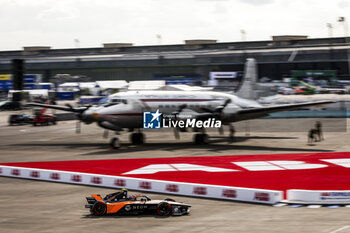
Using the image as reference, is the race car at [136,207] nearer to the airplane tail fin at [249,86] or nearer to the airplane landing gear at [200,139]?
the airplane landing gear at [200,139]

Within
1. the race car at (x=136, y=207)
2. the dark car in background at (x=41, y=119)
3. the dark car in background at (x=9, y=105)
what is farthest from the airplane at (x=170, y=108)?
the dark car in background at (x=9, y=105)

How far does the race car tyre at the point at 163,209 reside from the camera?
629 inches

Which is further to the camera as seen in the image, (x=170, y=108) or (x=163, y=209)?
(x=170, y=108)

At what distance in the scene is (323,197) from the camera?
17.5m

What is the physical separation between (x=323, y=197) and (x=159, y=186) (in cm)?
678

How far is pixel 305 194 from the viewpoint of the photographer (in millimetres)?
17656

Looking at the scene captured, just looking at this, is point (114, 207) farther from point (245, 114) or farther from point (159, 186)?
point (245, 114)

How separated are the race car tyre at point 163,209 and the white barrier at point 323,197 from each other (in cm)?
505

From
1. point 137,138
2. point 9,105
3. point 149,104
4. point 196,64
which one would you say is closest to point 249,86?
point 149,104

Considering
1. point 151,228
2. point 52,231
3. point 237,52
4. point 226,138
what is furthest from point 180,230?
point 237,52

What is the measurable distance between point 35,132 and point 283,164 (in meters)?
31.7

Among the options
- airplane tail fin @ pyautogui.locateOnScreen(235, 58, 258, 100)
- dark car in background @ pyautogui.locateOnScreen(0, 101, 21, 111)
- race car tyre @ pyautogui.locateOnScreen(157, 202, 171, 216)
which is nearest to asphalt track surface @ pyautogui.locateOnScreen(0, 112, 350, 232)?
race car tyre @ pyautogui.locateOnScreen(157, 202, 171, 216)

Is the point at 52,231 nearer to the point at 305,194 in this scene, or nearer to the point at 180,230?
the point at 180,230

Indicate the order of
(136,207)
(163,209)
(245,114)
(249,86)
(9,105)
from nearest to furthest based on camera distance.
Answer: (163,209) < (136,207) < (245,114) < (249,86) < (9,105)
